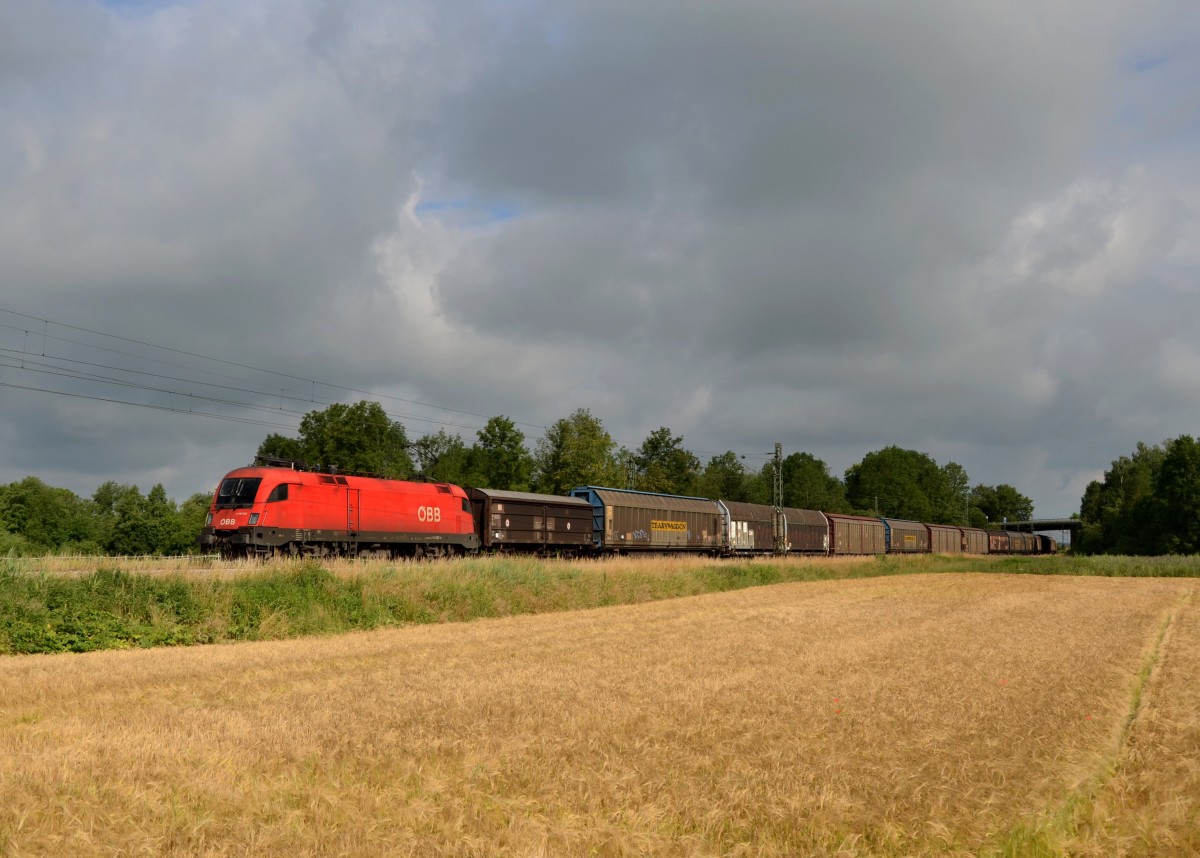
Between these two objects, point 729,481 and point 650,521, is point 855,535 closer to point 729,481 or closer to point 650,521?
point 650,521

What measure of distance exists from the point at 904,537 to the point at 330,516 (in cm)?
6825

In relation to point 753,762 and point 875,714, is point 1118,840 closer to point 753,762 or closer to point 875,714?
point 753,762

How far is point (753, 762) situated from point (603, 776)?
5.12 feet

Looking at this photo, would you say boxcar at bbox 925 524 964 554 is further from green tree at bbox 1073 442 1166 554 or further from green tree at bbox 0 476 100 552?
green tree at bbox 0 476 100 552

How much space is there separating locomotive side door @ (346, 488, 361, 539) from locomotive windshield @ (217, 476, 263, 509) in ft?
14.0

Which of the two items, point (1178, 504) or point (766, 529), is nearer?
point (766, 529)

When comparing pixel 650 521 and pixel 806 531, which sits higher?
pixel 650 521

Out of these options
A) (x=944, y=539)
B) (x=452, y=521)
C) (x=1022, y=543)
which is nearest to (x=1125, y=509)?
(x=1022, y=543)

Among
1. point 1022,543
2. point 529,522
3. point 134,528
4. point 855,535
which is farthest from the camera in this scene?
point 1022,543

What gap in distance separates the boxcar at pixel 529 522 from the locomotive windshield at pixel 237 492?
1187 centimetres

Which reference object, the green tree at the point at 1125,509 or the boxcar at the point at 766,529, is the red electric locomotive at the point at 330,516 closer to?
the boxcar at the point at 766,529

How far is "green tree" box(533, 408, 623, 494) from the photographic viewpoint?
94.5 metres

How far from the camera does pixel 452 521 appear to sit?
40875 millimetres

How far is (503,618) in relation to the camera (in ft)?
81.1
